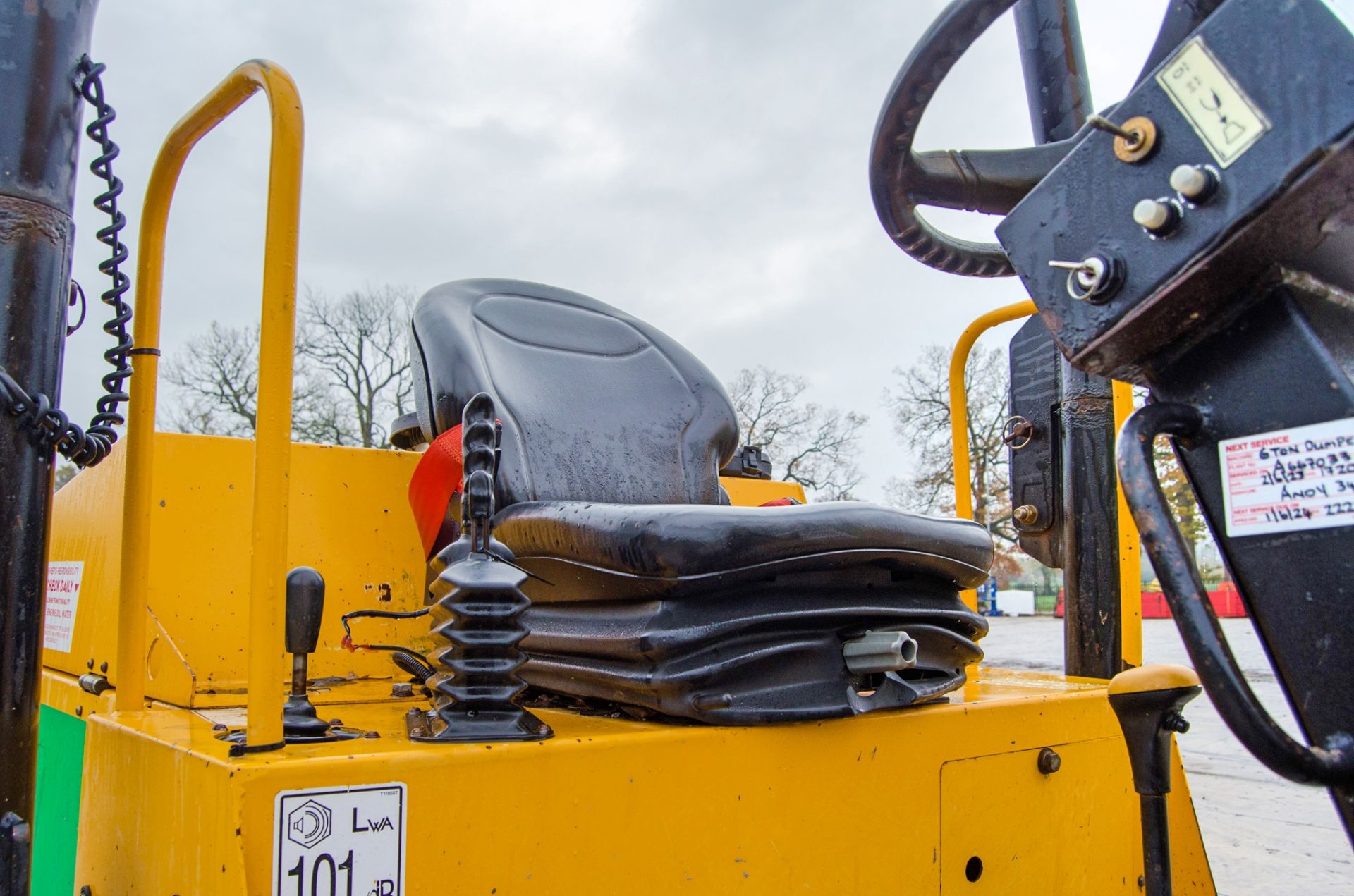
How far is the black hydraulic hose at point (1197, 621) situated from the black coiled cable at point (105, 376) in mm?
1206

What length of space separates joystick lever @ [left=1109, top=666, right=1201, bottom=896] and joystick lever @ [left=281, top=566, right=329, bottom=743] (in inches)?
35.7

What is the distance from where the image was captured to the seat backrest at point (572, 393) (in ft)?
5.73

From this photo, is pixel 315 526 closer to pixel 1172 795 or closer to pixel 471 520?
pixel 471 520

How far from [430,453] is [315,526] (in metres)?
0.48

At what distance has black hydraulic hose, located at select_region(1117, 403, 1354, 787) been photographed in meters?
0.77

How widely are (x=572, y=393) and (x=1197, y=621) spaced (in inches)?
50.4

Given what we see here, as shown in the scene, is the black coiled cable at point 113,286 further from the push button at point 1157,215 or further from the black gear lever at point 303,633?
the push button at point 1157,215

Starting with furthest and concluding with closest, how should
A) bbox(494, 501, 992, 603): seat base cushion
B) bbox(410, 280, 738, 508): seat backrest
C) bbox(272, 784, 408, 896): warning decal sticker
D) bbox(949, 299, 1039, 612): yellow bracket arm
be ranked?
bbox(949, 299, 1039, 612): yellow bracket arm
bbox(410, 280, 738, 508): seat backrest
bbox(494, 501, 992, 603): seat base cushion
bbox(272, 784, 408, 896): warning decal sticker

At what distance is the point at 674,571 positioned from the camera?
1.27m

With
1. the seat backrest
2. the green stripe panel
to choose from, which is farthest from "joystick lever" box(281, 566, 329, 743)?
the green stripe panel

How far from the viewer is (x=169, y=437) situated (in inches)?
74.7

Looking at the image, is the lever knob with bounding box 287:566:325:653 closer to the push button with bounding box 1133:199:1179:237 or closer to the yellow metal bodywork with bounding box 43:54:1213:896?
the yellow metal bodywork with bounding box 43:54:1213:896

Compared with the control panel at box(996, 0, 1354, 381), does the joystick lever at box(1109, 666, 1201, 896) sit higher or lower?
lower

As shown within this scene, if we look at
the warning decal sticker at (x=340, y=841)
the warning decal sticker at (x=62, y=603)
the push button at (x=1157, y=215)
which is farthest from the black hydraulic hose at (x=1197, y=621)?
the warning decal sticker at (x=62, y=603)
